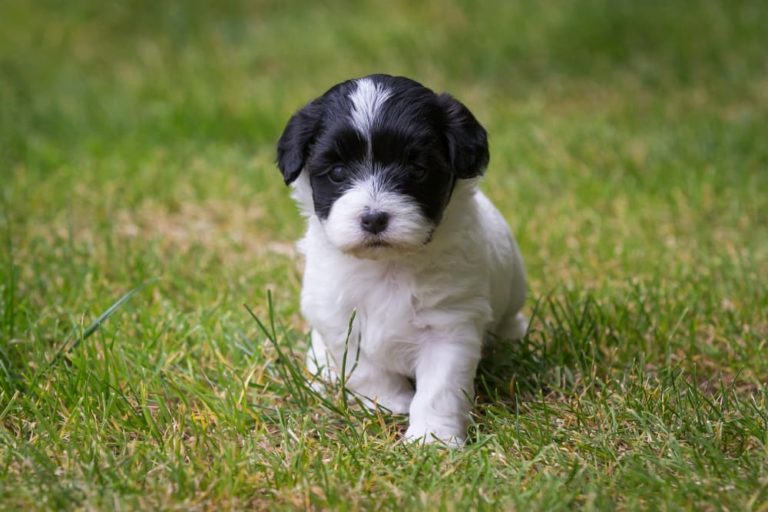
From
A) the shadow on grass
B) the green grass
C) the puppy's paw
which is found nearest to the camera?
the green grass

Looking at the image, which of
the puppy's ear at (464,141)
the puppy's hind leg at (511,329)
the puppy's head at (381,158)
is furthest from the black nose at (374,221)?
the puppy's hind leg at (511,329)

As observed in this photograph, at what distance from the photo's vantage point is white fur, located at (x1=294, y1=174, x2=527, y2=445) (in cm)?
407

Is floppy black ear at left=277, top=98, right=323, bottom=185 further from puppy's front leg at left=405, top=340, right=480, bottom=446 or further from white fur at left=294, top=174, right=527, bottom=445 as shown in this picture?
puppy's front leg at left=405, top=340, right=480, bottom=446

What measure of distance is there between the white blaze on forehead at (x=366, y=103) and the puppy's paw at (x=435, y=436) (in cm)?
120

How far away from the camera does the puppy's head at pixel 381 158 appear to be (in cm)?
376

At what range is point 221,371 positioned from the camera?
15.4ft

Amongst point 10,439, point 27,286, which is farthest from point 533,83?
point 10,439

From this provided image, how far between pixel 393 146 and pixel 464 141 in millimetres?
323

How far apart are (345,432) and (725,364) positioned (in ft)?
6.28

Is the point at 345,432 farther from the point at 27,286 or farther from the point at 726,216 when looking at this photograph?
the point at 726,216

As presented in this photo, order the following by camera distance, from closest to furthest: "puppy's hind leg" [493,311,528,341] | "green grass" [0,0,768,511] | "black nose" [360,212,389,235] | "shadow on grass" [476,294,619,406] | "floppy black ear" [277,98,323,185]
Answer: "green grass" [0,0,768,511], "black nose" [360,212,389,235], "floppy black ear" [277,98,323,185], "shadow on grass" [476,294,619,406], "puppy's hind leg" [493,311,528,341]

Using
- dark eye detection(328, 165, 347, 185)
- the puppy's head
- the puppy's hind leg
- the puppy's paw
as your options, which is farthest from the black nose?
the puppy's hind leg

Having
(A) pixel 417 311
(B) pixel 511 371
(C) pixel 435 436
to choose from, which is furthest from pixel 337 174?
(B) pixel 511 371

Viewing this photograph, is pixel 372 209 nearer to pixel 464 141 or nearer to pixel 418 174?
pixel 418 174
